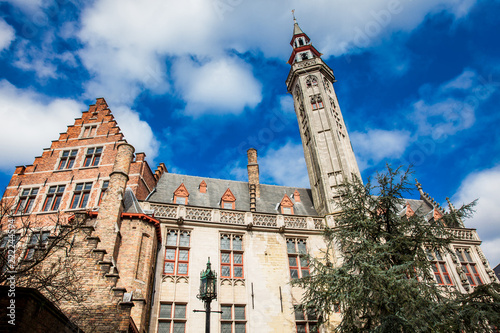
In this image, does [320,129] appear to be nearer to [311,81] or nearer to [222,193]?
[311,81]

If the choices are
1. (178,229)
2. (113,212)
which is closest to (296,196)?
(178,229)

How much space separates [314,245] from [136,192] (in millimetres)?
10136

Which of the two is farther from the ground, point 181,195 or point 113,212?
point 181,195

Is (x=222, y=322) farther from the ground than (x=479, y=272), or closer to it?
closer to it

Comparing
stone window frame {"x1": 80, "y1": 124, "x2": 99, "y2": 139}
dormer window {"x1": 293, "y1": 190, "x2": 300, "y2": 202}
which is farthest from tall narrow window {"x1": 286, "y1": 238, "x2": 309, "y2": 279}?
stone window frame {"x1": 80, "y1": 124, "x2": 99, "y2": 139}

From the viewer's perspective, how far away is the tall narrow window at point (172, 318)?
41.4 feet

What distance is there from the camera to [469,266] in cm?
1820

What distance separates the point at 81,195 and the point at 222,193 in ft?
26.7

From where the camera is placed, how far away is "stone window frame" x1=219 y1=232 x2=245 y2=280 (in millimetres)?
14766

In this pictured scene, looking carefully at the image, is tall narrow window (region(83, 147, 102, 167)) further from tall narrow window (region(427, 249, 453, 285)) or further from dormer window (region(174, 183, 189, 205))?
tall narrow window (region(427, 249, 453, 285))

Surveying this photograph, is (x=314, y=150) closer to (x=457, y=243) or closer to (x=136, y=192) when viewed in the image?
(x=457, y=243)

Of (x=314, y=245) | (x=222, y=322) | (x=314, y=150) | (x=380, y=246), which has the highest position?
(x=314, y=150)

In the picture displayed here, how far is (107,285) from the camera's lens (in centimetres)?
917

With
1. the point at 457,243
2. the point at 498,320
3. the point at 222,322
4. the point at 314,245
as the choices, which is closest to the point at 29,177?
the point at 222,322
